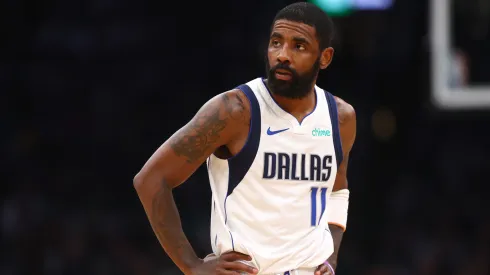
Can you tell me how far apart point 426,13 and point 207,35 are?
9.18 feet

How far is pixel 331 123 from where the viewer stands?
368cm

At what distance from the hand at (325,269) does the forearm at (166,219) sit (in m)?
0.53

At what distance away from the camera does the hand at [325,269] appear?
11.9ft

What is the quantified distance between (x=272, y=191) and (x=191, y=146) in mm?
388

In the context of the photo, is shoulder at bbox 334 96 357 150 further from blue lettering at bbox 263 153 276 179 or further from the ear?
blue lettering at bbox 263 153 276 179

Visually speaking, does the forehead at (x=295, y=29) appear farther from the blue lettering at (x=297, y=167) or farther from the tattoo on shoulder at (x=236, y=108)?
the blue lettering at (x=297, y=167)

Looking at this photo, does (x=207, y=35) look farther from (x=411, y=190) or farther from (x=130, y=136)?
(x=411, y=190)

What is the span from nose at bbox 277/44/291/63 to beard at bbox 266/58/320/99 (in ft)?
0.07

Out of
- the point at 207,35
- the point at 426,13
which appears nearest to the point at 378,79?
the point at 426,13

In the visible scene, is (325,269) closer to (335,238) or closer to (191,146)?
(335,238)

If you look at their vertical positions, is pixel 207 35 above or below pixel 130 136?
above

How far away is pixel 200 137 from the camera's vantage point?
3.39 meters

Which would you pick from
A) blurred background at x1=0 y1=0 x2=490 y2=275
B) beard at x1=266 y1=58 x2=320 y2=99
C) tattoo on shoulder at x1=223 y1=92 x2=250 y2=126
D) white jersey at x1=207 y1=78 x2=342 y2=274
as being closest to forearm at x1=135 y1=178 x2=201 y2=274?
white jersey at x1=207 y1=78 x2=342 y2=274

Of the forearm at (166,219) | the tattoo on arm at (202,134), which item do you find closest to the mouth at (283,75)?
the tattoo on arm at (202,134)
